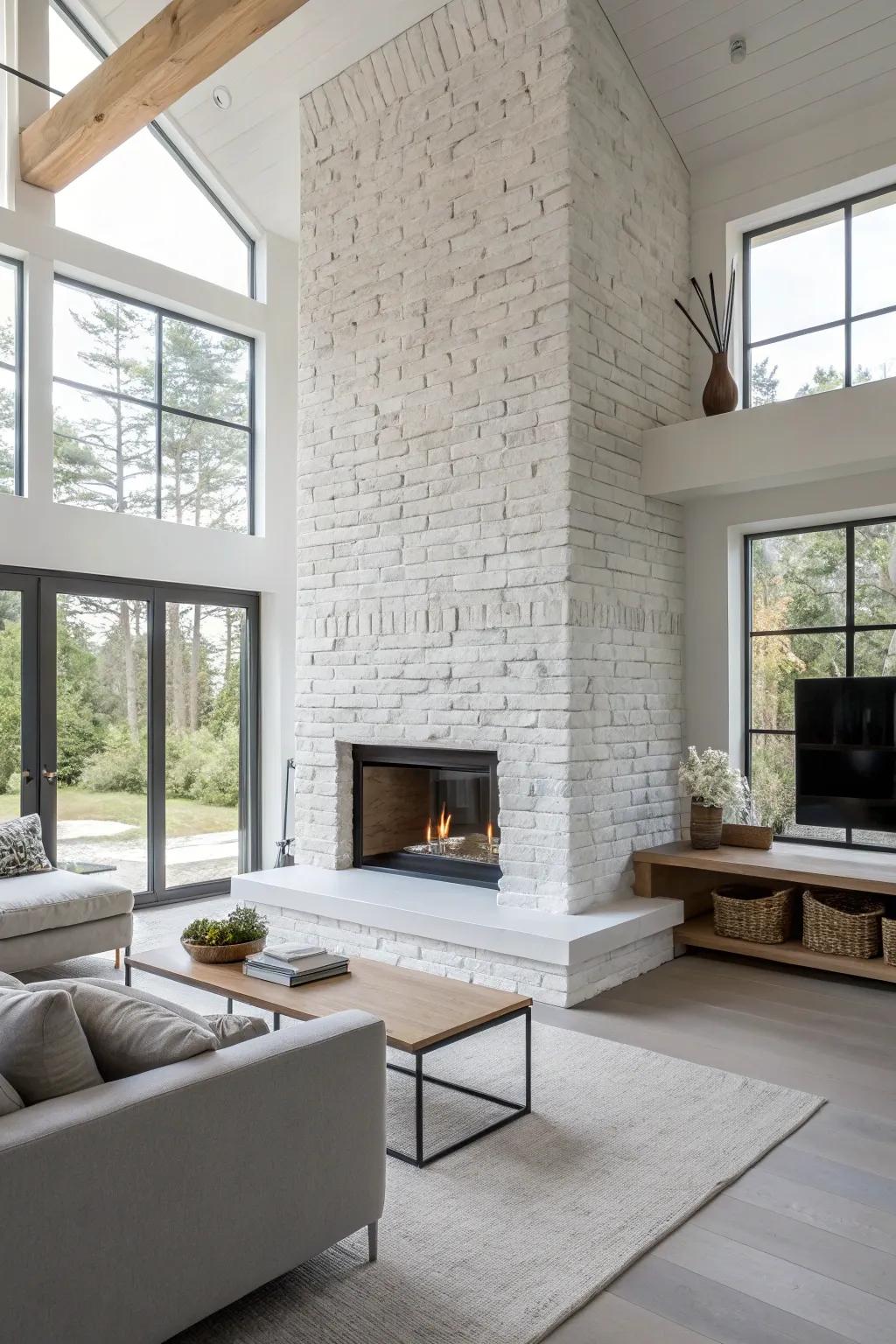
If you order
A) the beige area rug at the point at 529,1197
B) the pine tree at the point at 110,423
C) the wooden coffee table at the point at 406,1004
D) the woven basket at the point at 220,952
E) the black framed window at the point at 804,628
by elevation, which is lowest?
the beige area rug at the point at 529,1197

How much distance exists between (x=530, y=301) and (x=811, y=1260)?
3.81 m

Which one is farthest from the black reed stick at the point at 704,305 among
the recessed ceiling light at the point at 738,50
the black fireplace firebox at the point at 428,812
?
the black fireplace firebox at the point at 428,812

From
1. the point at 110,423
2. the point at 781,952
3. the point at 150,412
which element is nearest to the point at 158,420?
the point at 150,412

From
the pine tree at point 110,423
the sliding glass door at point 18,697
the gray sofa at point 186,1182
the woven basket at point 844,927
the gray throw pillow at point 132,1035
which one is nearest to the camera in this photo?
the gray sofa at point 186,1182

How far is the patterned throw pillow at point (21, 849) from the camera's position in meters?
4.68

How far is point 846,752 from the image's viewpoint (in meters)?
4.48

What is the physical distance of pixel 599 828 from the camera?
14.7ft

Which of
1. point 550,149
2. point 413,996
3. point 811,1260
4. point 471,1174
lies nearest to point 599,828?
point 413,996

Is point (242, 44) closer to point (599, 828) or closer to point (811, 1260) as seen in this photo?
point (599, 828)

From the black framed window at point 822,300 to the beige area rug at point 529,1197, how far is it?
3.29 meters

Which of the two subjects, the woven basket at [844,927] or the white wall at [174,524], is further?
the white wall at [174,524]

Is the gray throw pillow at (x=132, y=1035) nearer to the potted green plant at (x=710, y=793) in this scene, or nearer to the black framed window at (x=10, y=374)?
the potted green plant at (x=710, y=793)

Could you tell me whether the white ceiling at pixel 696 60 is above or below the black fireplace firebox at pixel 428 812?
above

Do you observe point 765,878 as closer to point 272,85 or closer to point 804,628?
point 804,628
